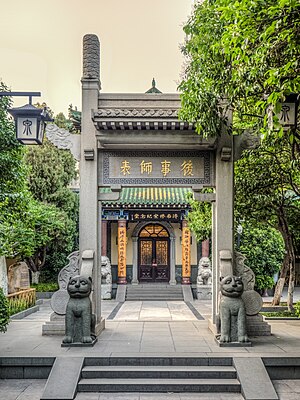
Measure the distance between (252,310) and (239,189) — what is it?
10.1 feet

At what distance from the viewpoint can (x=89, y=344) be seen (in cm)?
695

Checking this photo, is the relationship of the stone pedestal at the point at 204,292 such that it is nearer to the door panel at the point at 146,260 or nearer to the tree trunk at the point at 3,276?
the door panel at the point at 146,260

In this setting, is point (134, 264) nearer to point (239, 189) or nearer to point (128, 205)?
point (128, 205)

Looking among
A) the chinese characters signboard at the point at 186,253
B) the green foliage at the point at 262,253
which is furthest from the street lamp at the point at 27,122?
the chinese characters signboard at the point at 186,253

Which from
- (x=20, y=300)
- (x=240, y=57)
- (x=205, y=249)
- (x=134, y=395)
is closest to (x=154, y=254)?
(x=205, y=249)

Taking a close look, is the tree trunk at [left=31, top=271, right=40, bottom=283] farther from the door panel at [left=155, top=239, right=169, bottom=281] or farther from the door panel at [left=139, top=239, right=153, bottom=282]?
the door panel at [left=155, top=239, right=169, bottom=281]

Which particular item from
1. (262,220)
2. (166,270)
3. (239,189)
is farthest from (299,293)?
(239,189)

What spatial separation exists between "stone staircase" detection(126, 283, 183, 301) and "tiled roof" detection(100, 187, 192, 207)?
3.43m

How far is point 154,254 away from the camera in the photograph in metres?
19.2

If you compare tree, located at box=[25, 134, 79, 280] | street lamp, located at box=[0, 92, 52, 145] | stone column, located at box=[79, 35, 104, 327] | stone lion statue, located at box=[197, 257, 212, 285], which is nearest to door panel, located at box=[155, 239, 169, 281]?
stone lion statue, located at box=[197, 257, 212, 285]

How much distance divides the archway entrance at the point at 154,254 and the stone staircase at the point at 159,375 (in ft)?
41.7

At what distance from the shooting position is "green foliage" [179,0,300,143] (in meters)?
4.83

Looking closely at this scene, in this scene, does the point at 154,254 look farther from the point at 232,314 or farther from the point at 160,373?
the point at 160,373

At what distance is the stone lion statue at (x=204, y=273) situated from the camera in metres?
17.7
